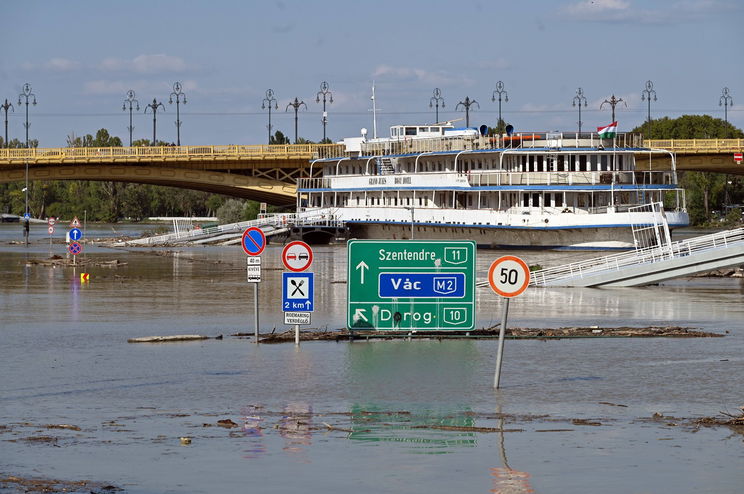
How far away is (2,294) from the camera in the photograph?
117 ft

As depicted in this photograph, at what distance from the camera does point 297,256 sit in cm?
2053

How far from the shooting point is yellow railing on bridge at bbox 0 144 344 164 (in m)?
94.8

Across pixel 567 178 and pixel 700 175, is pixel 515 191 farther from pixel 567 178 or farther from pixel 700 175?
pixel 700 175

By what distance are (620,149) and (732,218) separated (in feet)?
139

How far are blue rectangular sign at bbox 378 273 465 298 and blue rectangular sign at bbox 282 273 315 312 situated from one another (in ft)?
4.02

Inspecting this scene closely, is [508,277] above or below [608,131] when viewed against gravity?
below

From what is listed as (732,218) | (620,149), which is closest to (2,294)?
(620,149)

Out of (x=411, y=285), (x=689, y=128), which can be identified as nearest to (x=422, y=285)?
(x=411, y=285)

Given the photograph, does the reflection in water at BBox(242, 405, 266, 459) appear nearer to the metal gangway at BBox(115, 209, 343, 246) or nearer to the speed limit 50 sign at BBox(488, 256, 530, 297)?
the speed limit 50 sign at BBox(488, 256, 530, 297)

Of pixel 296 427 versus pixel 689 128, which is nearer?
pixel 296 427

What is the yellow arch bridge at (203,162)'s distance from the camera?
95062 millimetres

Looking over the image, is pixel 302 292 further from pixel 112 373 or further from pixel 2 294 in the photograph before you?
pixel 2 294

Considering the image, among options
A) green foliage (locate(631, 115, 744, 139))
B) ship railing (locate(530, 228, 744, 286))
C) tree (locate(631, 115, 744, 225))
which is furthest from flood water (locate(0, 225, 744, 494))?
green foliage (locate(631, 115, 744, 139))

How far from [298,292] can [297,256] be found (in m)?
0.82
